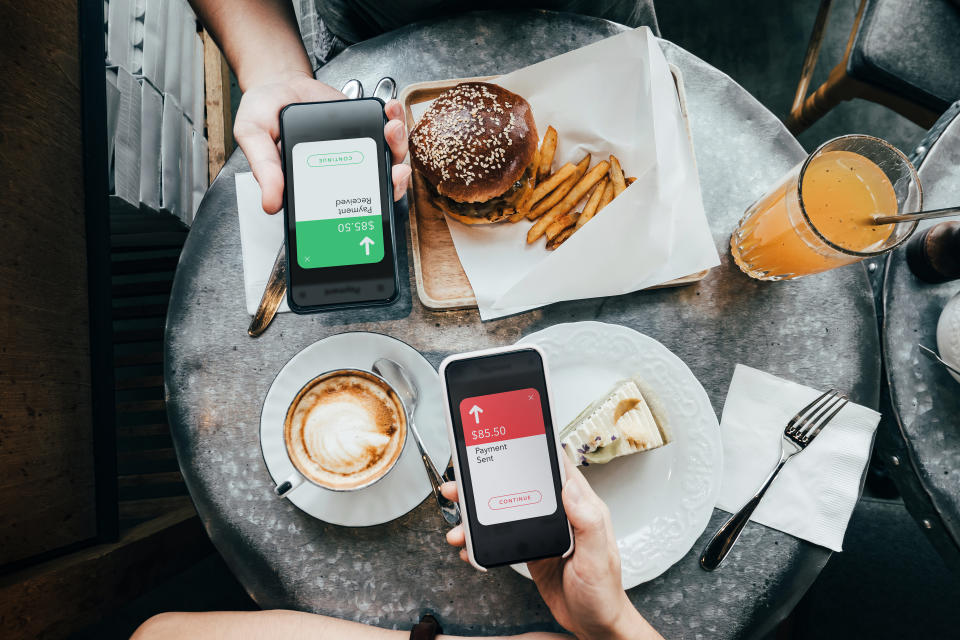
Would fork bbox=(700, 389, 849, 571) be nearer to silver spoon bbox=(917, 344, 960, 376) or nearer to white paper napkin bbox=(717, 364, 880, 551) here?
white paper napkin bbox=(717, 364, 880, 551)

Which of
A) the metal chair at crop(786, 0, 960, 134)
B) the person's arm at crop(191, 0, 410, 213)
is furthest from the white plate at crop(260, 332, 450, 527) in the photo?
the metal chair at crop(786, 0, 960, 134)

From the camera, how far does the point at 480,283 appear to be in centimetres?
127

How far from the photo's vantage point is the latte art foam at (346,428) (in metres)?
1.15

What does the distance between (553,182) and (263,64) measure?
0.81 meters

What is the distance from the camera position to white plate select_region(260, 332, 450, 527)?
1190 millimetres

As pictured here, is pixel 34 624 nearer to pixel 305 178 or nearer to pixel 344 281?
pixel 344 281

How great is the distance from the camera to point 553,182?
1277 mm

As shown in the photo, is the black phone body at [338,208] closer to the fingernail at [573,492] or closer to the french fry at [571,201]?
the french fry at [571,201]

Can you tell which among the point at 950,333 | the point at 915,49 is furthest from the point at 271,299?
the point at 915,49

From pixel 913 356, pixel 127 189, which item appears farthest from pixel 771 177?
pixel 127 189

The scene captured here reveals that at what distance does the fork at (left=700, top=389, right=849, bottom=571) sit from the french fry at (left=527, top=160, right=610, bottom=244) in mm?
715

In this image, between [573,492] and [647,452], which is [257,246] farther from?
[647,452]

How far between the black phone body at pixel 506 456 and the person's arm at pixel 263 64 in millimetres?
489

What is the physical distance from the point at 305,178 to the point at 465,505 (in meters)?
0.75
